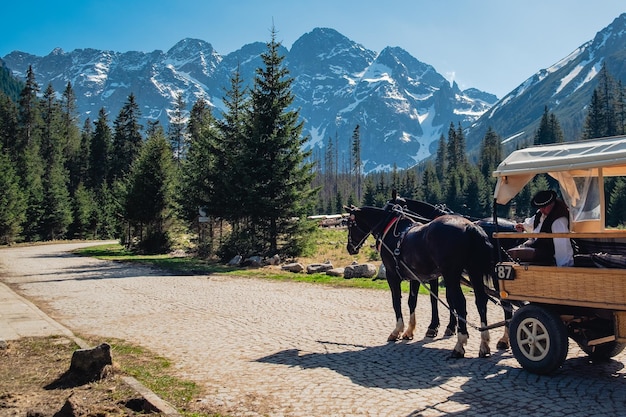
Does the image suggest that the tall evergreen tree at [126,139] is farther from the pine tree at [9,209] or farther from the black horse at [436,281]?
the black horse at [436,281]

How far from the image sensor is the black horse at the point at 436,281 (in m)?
8.26

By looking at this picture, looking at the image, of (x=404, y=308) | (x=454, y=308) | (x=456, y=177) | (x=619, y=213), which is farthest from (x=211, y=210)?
(x=456, y=177)

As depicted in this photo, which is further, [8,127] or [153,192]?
[8,127]

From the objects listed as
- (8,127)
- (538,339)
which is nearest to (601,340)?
(538,339)

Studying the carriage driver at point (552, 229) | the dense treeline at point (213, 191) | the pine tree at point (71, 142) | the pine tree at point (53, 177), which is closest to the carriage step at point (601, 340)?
the carriage driver at point (552, 229)

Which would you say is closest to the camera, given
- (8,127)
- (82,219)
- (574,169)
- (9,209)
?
(574,169)

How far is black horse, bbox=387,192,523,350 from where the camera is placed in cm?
826

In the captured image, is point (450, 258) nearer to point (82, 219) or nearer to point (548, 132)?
point (82, 219)

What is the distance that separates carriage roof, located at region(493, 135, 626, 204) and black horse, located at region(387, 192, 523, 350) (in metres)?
0.72

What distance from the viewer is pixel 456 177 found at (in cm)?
9281

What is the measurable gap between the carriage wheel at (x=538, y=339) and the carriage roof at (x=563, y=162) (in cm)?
164

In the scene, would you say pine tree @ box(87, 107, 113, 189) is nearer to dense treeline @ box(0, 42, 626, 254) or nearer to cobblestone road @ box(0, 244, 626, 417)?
dense treeline @ box(0, 42, 626, 254)

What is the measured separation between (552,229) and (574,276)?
0.83 m

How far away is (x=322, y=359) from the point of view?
26.0 ft
